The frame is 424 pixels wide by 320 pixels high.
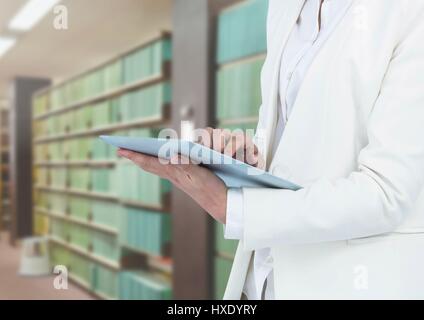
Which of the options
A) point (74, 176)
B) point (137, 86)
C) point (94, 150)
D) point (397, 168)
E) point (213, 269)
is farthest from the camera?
point (74, 176)

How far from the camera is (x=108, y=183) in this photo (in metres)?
3.88

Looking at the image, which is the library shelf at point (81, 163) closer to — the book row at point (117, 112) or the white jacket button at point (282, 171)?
the book row at point (117, 112)

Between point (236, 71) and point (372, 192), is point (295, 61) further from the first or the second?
point (236, 71)

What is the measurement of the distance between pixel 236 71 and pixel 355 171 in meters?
1.85

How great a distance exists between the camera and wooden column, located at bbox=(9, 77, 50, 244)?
6320 mm

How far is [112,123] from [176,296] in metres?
1.59

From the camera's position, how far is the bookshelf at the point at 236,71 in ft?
7.15

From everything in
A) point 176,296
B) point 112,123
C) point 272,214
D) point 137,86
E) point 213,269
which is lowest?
point 176,296

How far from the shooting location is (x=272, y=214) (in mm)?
481

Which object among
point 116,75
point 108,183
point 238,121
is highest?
point 116,75

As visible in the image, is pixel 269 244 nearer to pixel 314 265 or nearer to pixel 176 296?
pixel 314 265

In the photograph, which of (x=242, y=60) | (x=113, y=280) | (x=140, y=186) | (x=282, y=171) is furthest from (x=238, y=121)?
(x=113, y=280)

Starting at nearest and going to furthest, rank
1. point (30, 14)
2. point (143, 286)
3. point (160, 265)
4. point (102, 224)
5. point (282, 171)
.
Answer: point (282, 171)
point (143, 286)
point (160, 265)
point (30, 14)
point (102, 224)
